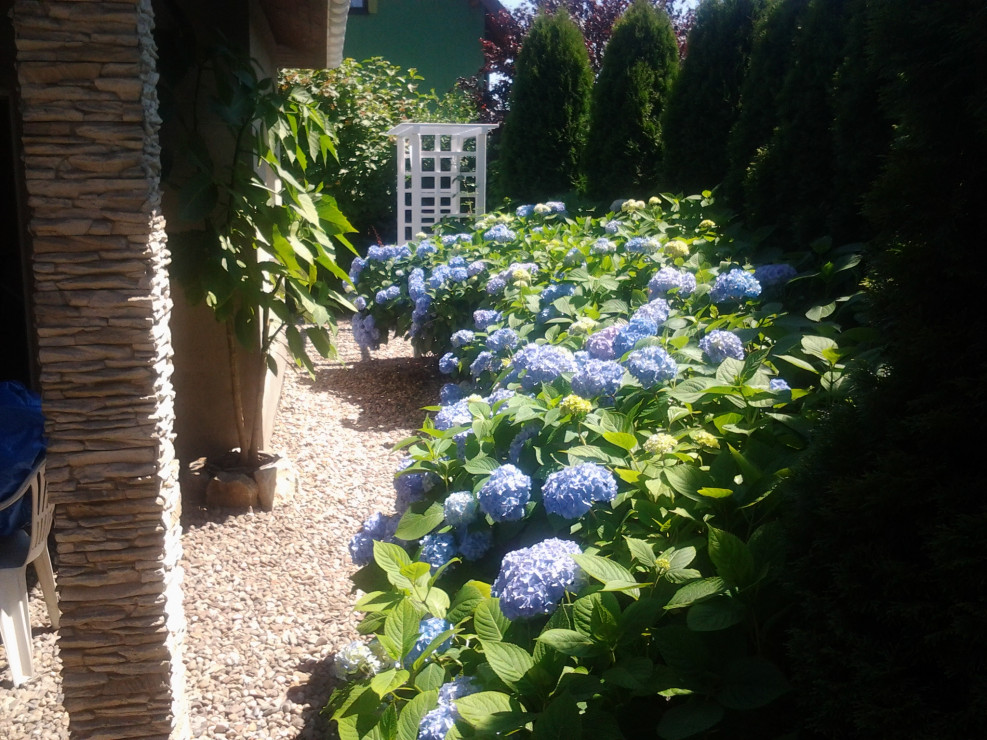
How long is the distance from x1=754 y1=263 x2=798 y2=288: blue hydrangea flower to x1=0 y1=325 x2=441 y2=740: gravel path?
6.66 feet

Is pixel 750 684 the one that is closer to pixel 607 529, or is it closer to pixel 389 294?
pixel 607 529

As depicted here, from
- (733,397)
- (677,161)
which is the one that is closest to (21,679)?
(733,397)

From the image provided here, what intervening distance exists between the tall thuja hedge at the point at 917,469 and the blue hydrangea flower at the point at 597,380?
911 mm

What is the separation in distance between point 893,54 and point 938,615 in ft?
2.68

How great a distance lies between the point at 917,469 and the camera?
45.1 inches

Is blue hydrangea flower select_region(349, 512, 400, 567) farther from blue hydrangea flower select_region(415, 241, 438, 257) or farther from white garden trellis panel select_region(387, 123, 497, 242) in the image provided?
white garden trellis panel select_region(387, 123, 497, 242)

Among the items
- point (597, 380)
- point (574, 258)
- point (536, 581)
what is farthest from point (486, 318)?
point (536, 581)

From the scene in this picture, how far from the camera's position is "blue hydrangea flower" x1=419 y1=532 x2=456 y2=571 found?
1.98 metres

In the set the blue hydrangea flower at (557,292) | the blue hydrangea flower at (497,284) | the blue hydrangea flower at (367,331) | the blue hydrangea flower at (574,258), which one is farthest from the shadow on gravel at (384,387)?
the blue hydrangea flower at (557,292)

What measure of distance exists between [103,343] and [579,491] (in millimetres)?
1166

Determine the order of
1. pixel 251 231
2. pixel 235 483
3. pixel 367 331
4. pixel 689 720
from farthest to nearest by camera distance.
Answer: pixel 367 331, pixel 235 483, pixel 251 231, pixel 689 720

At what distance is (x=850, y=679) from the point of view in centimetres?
115

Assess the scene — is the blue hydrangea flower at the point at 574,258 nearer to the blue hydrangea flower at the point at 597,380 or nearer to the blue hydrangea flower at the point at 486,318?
the blue hydrangea flower at the point at 486,318

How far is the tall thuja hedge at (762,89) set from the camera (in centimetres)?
424
